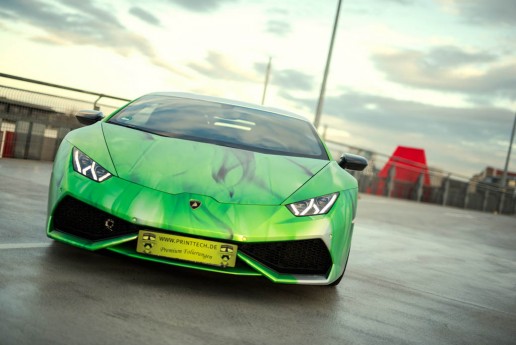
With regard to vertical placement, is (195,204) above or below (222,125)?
below

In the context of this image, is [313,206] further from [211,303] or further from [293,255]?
[211,303]

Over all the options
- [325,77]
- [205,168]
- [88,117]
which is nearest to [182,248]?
[205,168]

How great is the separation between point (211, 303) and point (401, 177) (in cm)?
2227

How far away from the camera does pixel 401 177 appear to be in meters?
25.1

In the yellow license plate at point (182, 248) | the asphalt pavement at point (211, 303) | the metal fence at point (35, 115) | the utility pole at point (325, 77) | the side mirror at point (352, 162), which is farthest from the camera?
the utility pole at point (325, 77)

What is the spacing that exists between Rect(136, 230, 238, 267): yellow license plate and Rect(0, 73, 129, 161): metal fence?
890 cm

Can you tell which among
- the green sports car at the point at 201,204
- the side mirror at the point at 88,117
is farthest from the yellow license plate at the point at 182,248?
the side mirror at the point at 88,117

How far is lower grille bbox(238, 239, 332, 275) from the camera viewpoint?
12.3 ft

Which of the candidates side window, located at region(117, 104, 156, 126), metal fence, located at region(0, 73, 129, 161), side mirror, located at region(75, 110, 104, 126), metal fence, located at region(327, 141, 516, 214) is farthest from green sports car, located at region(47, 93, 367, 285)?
metal fence, located at region(327, 141, 516, 214)

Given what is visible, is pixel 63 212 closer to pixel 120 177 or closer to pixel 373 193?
pixel 120 177

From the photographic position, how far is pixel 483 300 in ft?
17.1

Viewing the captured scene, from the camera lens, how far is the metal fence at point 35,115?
1178 centimetres

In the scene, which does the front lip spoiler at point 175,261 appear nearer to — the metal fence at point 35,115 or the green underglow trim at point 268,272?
the green underglow trim at point 268,272

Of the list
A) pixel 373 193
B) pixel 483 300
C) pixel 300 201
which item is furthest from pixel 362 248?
pixel 373 193
